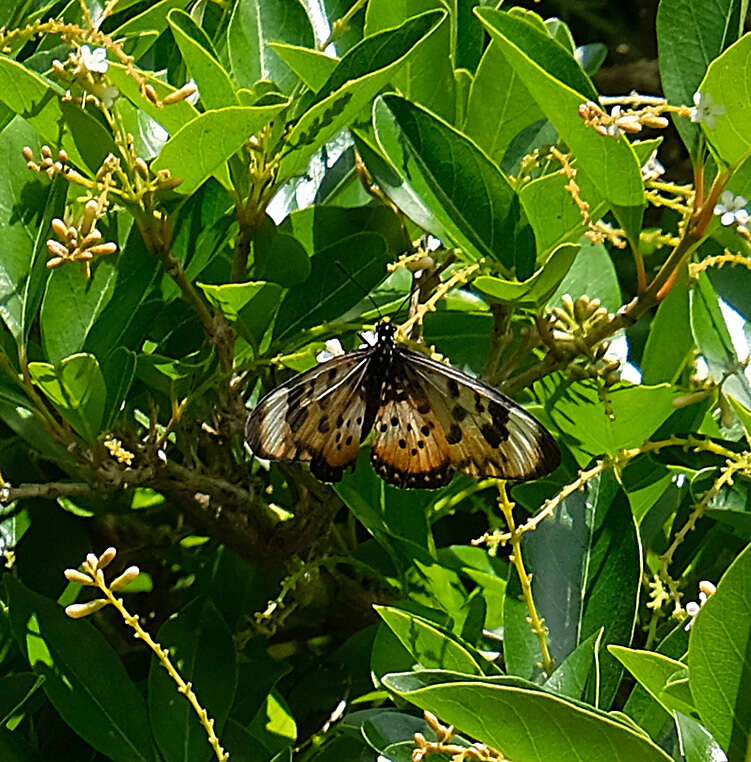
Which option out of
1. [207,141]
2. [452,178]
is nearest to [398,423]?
[452,178]

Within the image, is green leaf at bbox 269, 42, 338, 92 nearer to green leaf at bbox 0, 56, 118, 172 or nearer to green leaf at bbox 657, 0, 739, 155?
green leaf at bbox 0, 56, 118, 172

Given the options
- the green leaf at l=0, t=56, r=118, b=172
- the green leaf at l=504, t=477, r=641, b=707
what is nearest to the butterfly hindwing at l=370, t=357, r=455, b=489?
the green leaf at l=504, t=477, r=641, b=707

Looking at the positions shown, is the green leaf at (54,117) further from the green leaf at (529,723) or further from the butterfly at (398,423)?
the green leaf at (529,723)

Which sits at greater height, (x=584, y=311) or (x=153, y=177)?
(x=153, y=177)

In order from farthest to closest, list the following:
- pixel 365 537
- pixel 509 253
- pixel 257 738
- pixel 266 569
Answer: pixel 365 537
pixel 266 569
pixel 257 738
pixel 509 253

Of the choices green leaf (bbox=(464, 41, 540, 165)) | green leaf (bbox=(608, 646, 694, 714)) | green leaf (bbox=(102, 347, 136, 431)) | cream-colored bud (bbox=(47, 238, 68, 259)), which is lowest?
green leaf (bbox=(608, 646, 694, 714))

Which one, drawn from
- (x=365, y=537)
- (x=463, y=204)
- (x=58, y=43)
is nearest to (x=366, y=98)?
(x=463, y=204)

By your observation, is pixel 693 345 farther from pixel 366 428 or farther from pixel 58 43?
pixel 58 43
